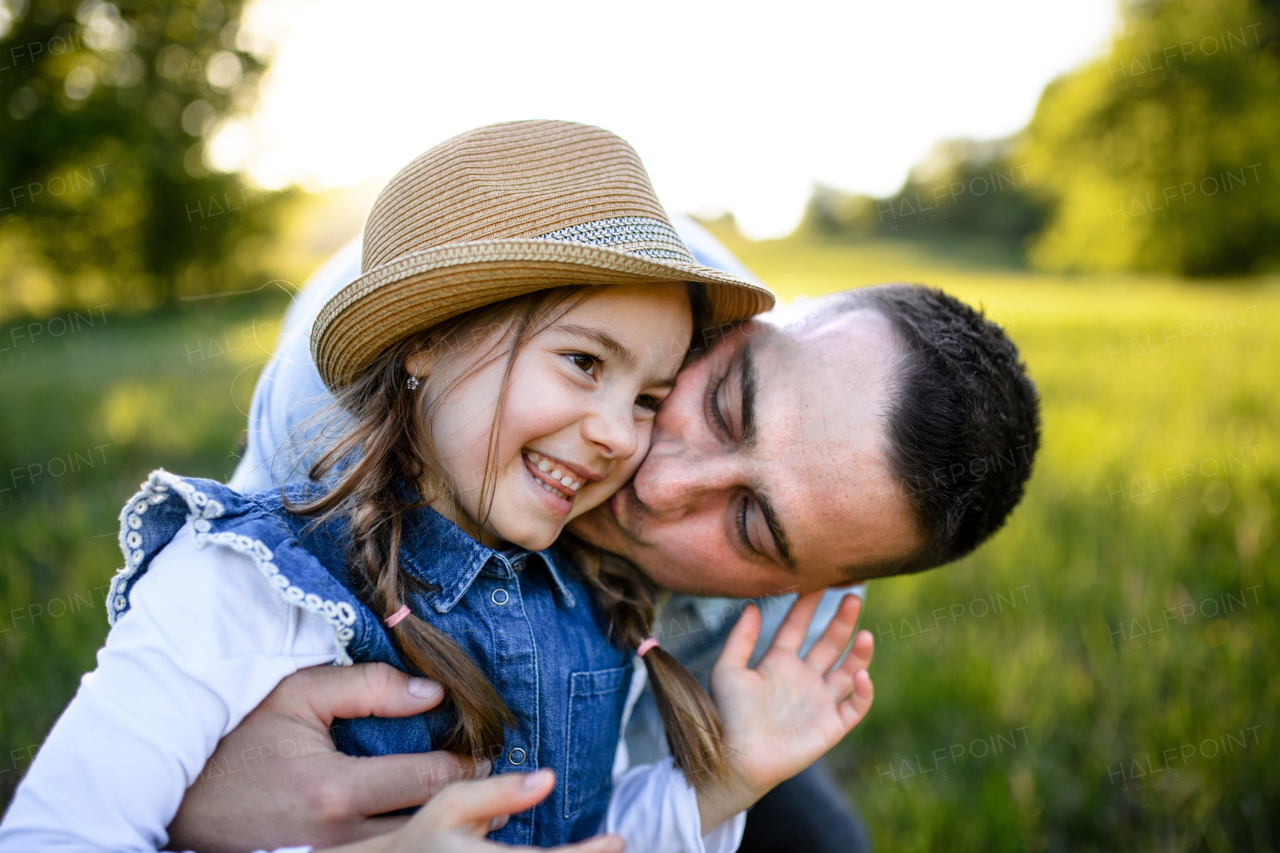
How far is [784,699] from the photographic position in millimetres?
2100

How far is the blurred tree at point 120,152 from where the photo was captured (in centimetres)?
1370

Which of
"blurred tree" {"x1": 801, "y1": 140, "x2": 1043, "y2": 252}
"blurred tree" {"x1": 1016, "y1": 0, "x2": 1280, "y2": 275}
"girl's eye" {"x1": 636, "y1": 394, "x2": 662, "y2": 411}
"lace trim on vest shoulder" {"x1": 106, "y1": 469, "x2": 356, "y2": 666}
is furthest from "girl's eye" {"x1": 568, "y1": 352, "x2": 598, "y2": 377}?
"blurred tree" {"x1": 801, "y1": 140, "x2": 1043, "y2": 252}

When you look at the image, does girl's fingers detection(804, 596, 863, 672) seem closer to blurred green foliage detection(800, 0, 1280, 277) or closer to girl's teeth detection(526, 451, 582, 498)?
girl's teeth detection(526, 451, 582, 498)

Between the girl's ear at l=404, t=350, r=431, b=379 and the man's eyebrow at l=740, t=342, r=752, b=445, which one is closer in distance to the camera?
the girl's ear at l=404, t=350, r=431, b=379

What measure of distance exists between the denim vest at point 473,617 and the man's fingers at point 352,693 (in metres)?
0.04

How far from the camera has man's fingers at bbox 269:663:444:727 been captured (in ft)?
4.91

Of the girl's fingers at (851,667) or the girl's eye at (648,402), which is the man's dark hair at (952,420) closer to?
the girl's fingers at (851,667)

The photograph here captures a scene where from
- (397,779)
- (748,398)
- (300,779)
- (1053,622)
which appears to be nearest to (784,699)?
(748,398)

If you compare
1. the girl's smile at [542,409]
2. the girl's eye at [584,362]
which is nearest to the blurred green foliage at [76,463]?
the girl's smile at [542,409]

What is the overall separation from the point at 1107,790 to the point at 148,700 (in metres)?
2.87

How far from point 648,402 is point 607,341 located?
37 cm

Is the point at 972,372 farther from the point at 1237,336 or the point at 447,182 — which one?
the point at 1237,336

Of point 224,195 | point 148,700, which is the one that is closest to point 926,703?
point 148,700

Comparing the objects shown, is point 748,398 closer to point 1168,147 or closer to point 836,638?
point 836,638
